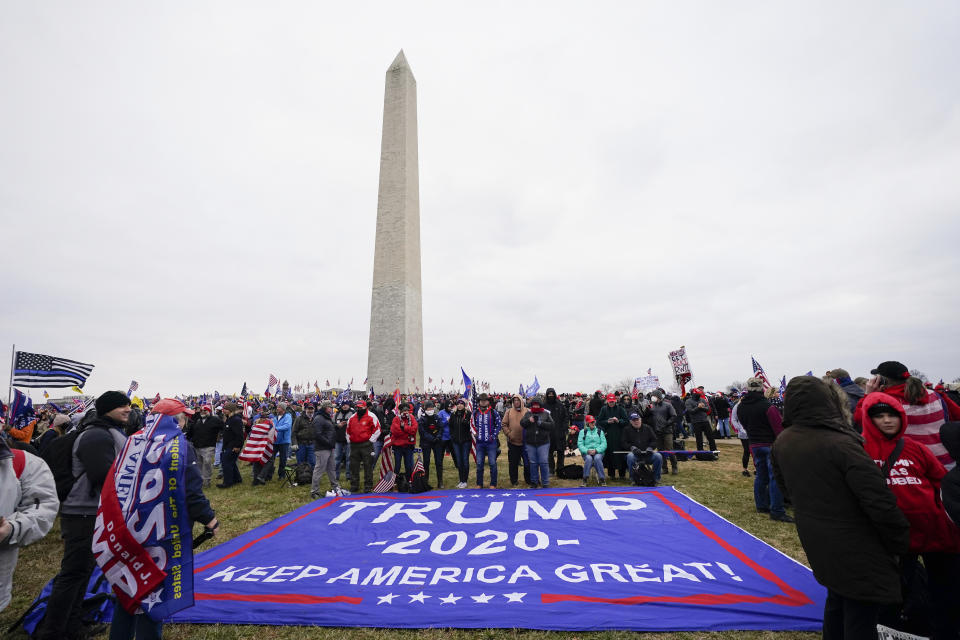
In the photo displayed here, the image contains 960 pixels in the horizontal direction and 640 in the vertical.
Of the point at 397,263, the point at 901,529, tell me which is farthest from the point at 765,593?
the point at 397,263

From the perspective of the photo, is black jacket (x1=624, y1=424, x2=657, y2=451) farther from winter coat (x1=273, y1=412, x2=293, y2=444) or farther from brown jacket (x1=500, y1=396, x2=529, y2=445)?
winter coat (x1=273, y1=412, x2=293, y2=444)

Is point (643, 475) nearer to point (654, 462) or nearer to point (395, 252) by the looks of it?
point (654, 462)

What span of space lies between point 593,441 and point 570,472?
1.09 meters

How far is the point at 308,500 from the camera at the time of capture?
895 cm

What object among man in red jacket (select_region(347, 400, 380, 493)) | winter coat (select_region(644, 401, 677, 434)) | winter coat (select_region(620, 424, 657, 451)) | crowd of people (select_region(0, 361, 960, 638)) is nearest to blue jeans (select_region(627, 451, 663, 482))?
winter coat (select_region(620, 424, 657, 451))

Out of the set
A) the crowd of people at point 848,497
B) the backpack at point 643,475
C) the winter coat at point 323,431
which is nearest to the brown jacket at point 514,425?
the backpack at point 643,475

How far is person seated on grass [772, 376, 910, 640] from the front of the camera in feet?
7.99

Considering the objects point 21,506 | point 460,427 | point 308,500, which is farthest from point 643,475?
point 21,506

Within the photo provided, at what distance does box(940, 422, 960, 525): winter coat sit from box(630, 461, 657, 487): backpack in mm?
6625

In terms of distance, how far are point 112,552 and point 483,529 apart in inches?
176

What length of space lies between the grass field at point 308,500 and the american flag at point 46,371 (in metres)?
6.28

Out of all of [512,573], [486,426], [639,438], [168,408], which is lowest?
[512,573]

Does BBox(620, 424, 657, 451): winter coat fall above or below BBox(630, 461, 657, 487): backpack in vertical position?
above

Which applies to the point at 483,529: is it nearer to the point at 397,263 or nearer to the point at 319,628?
the point at 319,628
